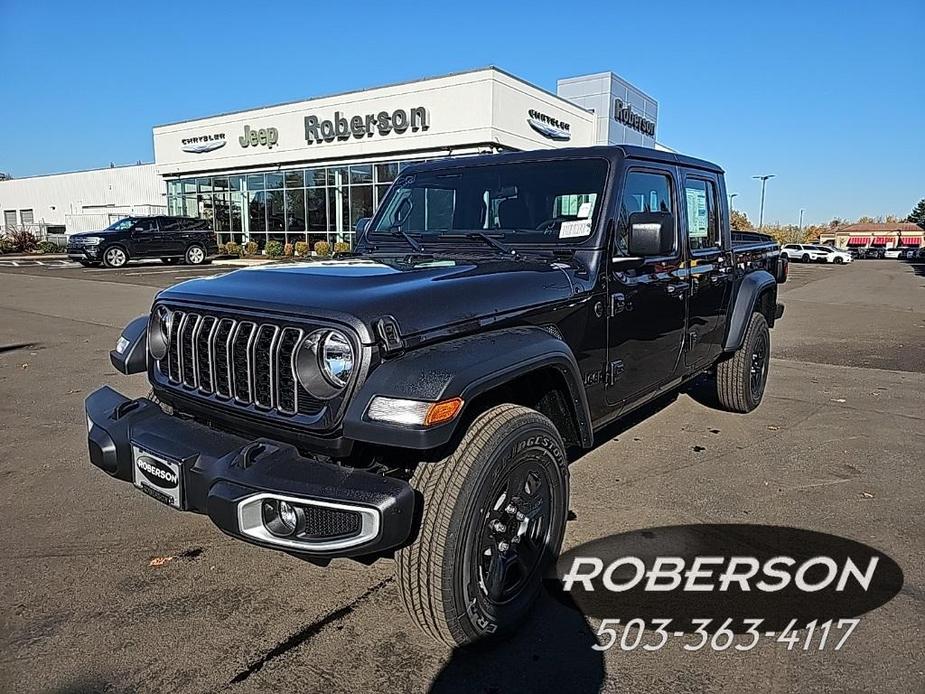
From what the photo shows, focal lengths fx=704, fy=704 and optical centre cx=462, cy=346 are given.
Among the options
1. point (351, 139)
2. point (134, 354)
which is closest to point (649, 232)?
point (134, 354)

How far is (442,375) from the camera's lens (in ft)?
7.79

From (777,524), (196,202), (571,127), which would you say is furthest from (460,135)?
(777,524)

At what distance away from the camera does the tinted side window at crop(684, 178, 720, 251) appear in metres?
4.58

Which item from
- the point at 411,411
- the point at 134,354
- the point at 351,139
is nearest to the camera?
the point at 411,411

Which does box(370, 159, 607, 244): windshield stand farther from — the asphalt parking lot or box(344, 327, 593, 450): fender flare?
the asphalt parking lot

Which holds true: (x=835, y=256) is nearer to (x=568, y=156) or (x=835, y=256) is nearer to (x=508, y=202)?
(x=568, y=156)

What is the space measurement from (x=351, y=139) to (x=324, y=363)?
85.5 ft

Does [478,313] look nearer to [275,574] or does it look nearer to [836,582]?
[275,574]

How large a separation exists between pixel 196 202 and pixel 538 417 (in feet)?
114

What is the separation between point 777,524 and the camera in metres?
3.74

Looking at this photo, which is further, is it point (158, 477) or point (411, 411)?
point (158, 477)

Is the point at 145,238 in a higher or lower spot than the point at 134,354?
higher

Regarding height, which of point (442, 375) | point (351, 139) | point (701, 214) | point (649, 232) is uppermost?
point (351, 139)

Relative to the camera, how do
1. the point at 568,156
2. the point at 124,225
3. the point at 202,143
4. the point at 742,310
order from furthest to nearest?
the point at 202,143 < the point at 124,225 < the point at 742,310 < the point at 568,156
